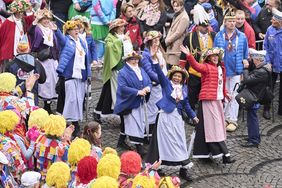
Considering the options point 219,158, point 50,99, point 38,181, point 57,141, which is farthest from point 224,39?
point 38,181

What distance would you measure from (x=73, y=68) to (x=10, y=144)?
3.12 m

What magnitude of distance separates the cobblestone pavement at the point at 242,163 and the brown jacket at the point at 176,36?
1.69 meters

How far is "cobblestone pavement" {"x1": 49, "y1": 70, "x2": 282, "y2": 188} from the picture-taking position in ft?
31.1

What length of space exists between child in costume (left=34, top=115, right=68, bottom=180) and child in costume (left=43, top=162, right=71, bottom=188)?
953mm

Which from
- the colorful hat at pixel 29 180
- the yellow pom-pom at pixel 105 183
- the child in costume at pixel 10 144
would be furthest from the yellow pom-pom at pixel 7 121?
the yellow pom-pom at pixel 105 183

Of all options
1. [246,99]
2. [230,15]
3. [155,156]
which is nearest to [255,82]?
[246,99]

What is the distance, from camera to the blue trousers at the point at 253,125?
10.8m

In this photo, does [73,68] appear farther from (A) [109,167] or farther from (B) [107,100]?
(A) [109,167]

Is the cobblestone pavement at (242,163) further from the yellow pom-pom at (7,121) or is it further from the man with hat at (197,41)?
the yellow pom-pom at (7,121)

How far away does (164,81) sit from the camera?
9312 mm

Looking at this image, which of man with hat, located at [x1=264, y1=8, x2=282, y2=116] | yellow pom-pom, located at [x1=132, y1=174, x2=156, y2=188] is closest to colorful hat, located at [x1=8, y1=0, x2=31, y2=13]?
man with hat, located at [x1=264, y1=8, x2=282, y2=116]

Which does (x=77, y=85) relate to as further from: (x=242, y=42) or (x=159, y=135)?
(x=242, y=42)

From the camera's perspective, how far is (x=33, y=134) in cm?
796

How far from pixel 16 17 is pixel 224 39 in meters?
3.92
